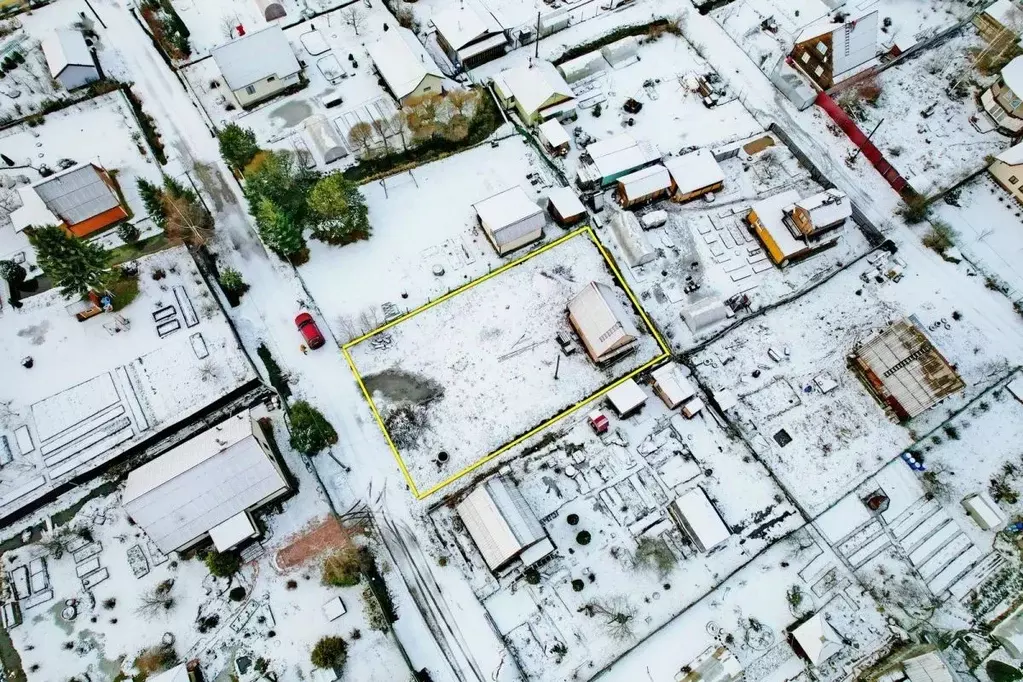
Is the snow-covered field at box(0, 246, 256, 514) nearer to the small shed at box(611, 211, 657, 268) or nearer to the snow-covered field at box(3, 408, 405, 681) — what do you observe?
the snow-covered field at box(3, 408, 405, 681)

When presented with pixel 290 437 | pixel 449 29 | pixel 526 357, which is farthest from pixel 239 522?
pixel 449 29

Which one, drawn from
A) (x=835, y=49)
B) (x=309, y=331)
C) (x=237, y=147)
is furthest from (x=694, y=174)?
(x=237, y=147)

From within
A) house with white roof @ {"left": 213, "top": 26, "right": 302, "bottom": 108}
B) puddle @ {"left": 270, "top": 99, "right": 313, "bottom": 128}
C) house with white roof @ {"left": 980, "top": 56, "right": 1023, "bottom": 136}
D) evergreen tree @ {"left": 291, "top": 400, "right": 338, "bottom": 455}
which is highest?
house with white roof @ {"left": 213, "top": 26, "right": 302, "bottom": 108}

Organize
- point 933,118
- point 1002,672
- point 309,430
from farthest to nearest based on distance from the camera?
1. point 933,118
2. point 309,430
3. point 1002,672

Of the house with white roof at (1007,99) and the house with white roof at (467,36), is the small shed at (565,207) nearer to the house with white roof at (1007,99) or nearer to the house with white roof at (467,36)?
the house with white roof at (467,36)

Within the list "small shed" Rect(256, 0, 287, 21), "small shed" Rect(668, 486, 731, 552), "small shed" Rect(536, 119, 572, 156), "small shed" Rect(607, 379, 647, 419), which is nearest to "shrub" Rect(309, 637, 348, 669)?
"small shed" Rect(668, 486, 731, 552)

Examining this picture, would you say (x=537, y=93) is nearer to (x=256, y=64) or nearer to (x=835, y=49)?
(x=256, y=64)
